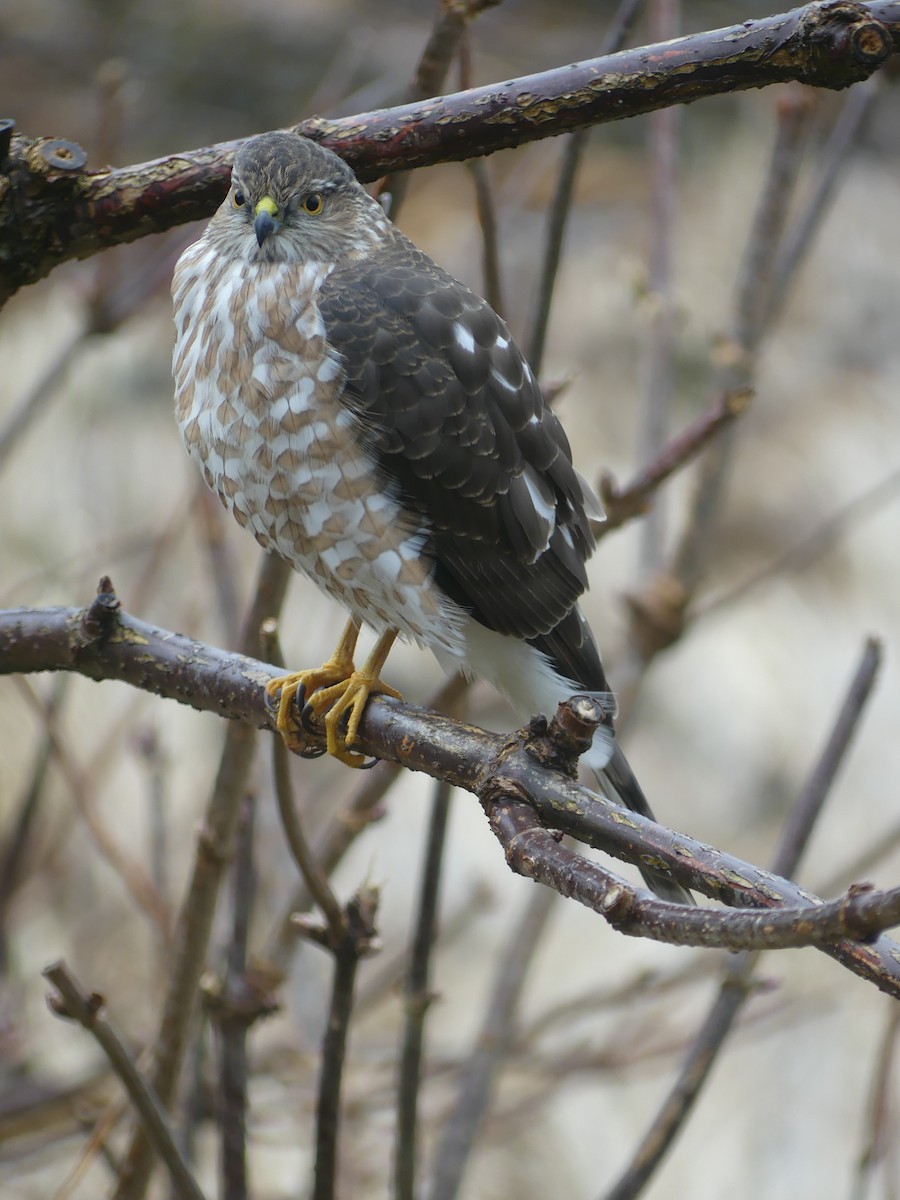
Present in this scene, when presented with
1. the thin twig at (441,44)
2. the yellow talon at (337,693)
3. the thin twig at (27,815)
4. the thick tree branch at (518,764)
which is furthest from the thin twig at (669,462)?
the thin twig at (27,815)

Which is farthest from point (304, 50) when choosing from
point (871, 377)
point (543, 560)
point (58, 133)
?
point (543, 560)

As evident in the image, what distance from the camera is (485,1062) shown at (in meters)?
2.65

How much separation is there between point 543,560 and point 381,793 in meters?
0.56

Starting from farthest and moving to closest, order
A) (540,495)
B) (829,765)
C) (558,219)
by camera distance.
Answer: (540,495) < (558,219) < (829,765)

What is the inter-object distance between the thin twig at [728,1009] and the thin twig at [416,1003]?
34cm

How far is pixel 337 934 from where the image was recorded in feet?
6.41

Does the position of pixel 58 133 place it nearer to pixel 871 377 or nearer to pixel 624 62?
pixel 871 377

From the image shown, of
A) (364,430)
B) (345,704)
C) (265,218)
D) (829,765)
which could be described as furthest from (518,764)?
(265,218)

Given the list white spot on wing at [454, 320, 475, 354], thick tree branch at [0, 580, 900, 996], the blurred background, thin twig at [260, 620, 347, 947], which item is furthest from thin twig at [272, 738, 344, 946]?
the blurred background

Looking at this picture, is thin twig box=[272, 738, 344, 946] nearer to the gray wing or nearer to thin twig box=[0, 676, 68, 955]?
the gray wing

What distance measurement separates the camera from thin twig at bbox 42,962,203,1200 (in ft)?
5.71

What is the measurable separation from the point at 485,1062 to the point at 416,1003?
1.66 feet

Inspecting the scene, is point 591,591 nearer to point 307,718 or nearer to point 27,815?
point 27,815

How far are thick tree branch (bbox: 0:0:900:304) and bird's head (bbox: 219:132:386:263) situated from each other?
0.20 m
